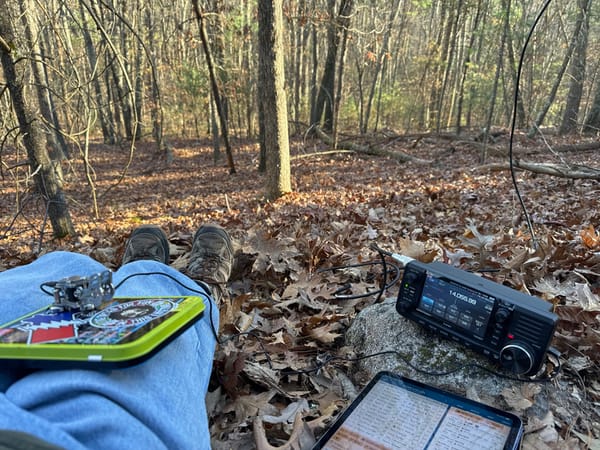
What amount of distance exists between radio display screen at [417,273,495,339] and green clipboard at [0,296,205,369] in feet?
2.91

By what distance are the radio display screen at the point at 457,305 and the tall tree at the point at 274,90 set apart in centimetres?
544

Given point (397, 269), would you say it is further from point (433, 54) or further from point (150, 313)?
point (433, 54)

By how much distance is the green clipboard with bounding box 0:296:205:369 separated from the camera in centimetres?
102

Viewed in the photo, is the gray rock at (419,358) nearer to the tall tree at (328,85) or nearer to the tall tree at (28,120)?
the tall tree at (28,120)

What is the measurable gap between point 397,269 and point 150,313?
60.8 inches

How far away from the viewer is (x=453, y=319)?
1516 millimetres

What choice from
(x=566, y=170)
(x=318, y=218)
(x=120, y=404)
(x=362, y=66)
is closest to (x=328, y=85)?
(x=362, y=66)

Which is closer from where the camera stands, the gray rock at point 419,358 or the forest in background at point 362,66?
the gray rock at point 419,358

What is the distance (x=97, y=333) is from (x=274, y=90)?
19.4ft

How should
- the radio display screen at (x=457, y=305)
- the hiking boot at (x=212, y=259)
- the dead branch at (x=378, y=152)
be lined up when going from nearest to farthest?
1. the radio display screen at (x=457, y=305)
2. the hiking boot at (x=212, y=259)
3. the dead branch at (x=378, y=152)

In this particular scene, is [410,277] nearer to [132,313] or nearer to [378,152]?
[132,313]

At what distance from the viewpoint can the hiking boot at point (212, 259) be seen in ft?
7.62

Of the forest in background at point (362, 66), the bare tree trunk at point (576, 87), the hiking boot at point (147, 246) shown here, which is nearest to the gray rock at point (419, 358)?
the hiking boot at point (147, 246)

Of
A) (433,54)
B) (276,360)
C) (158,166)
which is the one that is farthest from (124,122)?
(276,360)
